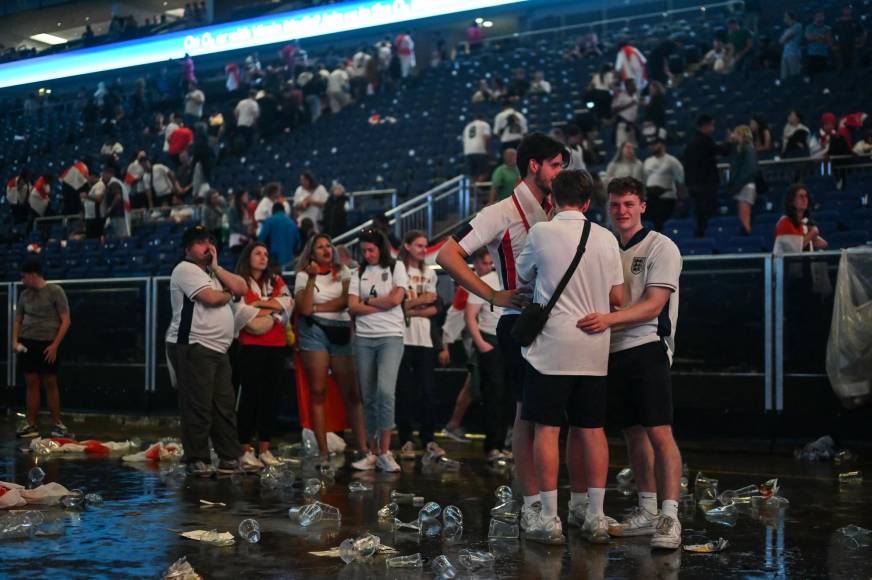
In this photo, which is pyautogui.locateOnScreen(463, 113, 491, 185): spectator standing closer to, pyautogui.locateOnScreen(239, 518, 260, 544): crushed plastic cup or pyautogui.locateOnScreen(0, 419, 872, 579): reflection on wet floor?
pyautogui.locateOnScreen(0, 419, 872, 579): reflection on wet floor

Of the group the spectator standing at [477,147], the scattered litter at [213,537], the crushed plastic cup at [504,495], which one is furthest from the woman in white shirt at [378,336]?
the spectator standing at [477,147]

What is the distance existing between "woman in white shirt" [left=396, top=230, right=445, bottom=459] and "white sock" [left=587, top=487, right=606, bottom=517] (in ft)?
12.8

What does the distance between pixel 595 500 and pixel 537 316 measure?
0.95m

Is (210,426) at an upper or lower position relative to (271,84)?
lower

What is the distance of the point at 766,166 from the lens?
612 inches

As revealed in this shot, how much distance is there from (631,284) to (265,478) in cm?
325

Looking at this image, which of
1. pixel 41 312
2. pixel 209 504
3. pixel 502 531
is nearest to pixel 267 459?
pixel 209 504

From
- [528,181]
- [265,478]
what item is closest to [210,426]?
[265,478]

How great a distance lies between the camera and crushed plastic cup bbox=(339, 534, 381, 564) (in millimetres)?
5148

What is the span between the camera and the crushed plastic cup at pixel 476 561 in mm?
5003

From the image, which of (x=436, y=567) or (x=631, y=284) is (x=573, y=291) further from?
(x=436, y=567)

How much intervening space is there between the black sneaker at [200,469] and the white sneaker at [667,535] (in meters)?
3.97

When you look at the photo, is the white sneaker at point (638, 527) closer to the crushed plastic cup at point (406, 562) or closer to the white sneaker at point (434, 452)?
the crushed plastic cup at point (406, 562)

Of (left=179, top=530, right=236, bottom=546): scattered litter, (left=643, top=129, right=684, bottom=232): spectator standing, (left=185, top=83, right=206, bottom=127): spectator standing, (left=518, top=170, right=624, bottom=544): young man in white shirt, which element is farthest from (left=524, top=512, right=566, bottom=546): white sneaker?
(left=185, top=83, right=206, bottom=127): spectator standing
